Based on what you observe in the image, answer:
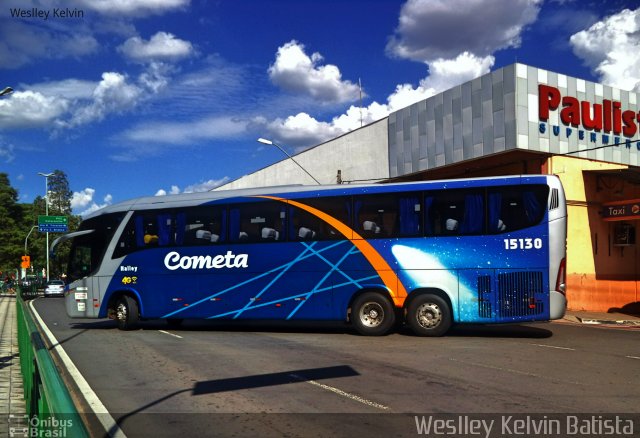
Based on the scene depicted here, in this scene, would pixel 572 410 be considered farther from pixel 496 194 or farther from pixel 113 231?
pixel 113 231

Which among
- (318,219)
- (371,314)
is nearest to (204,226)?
(318,219)

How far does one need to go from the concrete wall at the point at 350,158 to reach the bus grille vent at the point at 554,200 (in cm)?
1544

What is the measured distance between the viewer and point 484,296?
512 inches

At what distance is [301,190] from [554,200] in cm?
630

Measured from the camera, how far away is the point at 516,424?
574 centimetres

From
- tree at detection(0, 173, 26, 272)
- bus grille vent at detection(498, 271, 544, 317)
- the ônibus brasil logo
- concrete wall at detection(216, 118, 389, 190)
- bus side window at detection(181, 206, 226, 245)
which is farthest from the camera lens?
tree at detection(0, 173, 26, 272)

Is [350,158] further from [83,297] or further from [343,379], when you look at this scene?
[343,379]

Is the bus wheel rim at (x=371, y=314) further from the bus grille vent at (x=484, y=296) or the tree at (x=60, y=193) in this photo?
the tree at (x=60, y=193)

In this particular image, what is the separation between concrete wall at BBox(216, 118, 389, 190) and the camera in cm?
2872

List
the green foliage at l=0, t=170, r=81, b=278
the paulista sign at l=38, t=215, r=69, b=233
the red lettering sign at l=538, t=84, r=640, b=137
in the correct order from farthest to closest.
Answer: the green foliage at l=0, t=170, r=81, b=278 → the paulista sign at l=38, t=215, r=69, b=233 → the red lettering sign at l=538, t=84, r=640, b=137

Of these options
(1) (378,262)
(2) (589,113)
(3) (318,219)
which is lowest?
(1) (378,262)

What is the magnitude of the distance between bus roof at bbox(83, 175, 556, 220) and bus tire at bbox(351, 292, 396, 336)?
9.03 feet

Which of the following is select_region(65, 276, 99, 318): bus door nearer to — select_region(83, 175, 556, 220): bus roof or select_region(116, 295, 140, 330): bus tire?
select_region(116, 295, 140, 330): bus tire

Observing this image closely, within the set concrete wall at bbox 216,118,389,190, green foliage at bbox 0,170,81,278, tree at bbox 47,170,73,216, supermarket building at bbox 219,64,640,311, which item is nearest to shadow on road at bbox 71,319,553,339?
supermarket building at bbox 219,64,640,311
